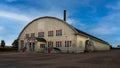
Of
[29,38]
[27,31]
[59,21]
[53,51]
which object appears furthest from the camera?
[27,31]

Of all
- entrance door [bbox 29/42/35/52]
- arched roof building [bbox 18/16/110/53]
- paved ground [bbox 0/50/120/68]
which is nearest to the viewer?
paved ground [bbox 0/50/120/68]

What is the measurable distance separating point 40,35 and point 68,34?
841 centimetres

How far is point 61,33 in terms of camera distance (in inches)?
1759

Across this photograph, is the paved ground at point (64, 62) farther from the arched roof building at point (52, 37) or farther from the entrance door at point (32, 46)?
the entrance door at point (32, 46)

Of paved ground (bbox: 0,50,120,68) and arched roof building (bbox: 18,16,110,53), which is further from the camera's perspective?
arched roof building (bbox: 18,16,110,53)

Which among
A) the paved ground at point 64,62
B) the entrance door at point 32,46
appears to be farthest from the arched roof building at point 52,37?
the paved ground at point 64,62

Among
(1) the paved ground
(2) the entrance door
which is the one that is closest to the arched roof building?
(2) the entrance door

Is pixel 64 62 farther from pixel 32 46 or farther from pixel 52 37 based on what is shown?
pixel 32 46

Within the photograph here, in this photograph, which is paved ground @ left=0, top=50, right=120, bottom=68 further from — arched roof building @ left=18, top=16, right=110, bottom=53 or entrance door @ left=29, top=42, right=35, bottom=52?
entrance door @ left=29, top=42, right=35, bottom=52

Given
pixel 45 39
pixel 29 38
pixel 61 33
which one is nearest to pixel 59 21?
pixel 61 33

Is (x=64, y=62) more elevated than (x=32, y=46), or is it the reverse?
(x=32, y=46)

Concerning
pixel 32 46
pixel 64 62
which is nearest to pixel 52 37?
pixel 32 46

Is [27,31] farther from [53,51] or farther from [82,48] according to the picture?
[82,48]

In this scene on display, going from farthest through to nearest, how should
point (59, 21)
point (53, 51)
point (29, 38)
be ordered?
point (29, 38) → point (59, 21) → point (53, 51)
